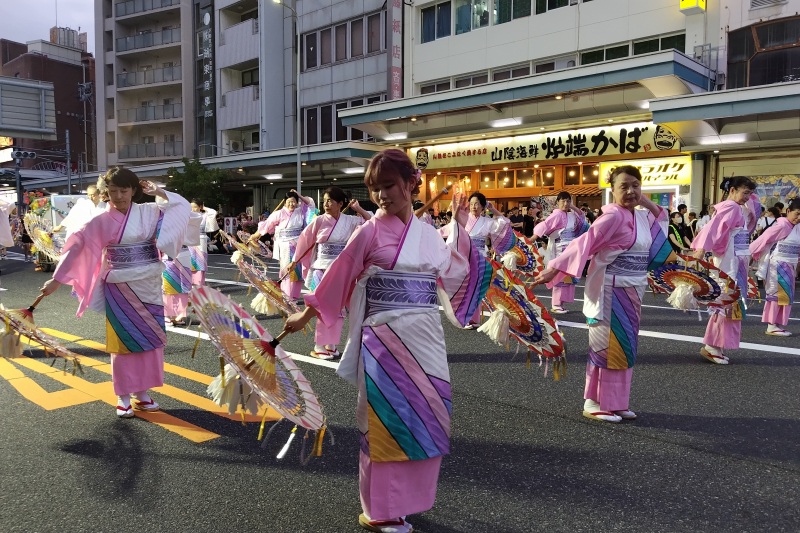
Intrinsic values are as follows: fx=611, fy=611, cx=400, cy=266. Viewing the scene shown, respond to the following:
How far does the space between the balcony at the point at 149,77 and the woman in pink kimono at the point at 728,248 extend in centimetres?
3452

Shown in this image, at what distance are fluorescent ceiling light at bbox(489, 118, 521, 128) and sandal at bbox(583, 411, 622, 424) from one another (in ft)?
47.6

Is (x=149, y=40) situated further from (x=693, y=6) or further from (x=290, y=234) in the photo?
(x=290, y=234)

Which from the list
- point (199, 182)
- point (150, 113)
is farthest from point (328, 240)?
point (150, 113)

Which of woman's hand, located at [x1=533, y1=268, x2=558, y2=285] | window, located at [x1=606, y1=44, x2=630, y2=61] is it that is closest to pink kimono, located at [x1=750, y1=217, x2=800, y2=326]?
woman's hand, located at [x1=533, y1=268, x2=558, y2=285]

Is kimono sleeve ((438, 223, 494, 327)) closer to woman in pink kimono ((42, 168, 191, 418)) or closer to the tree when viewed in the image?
woman in pink kimono ((42, 168, 191, 418))

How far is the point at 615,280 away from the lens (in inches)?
176

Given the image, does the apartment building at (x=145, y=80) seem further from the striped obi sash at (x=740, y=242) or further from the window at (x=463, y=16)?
the striped obi sash at (x=740, y=242)

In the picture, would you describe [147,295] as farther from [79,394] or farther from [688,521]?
[688,521]

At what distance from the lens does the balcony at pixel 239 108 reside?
3023 centimetres

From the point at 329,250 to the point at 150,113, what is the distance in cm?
3504

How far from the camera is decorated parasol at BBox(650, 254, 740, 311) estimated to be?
5629 millimetres

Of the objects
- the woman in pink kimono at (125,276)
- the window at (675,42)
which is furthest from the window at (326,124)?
the woman in pink kimono at (125,276)

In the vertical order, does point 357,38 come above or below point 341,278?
above

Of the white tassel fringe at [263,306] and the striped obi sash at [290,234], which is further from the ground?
the striped obi sash at [290,234]
